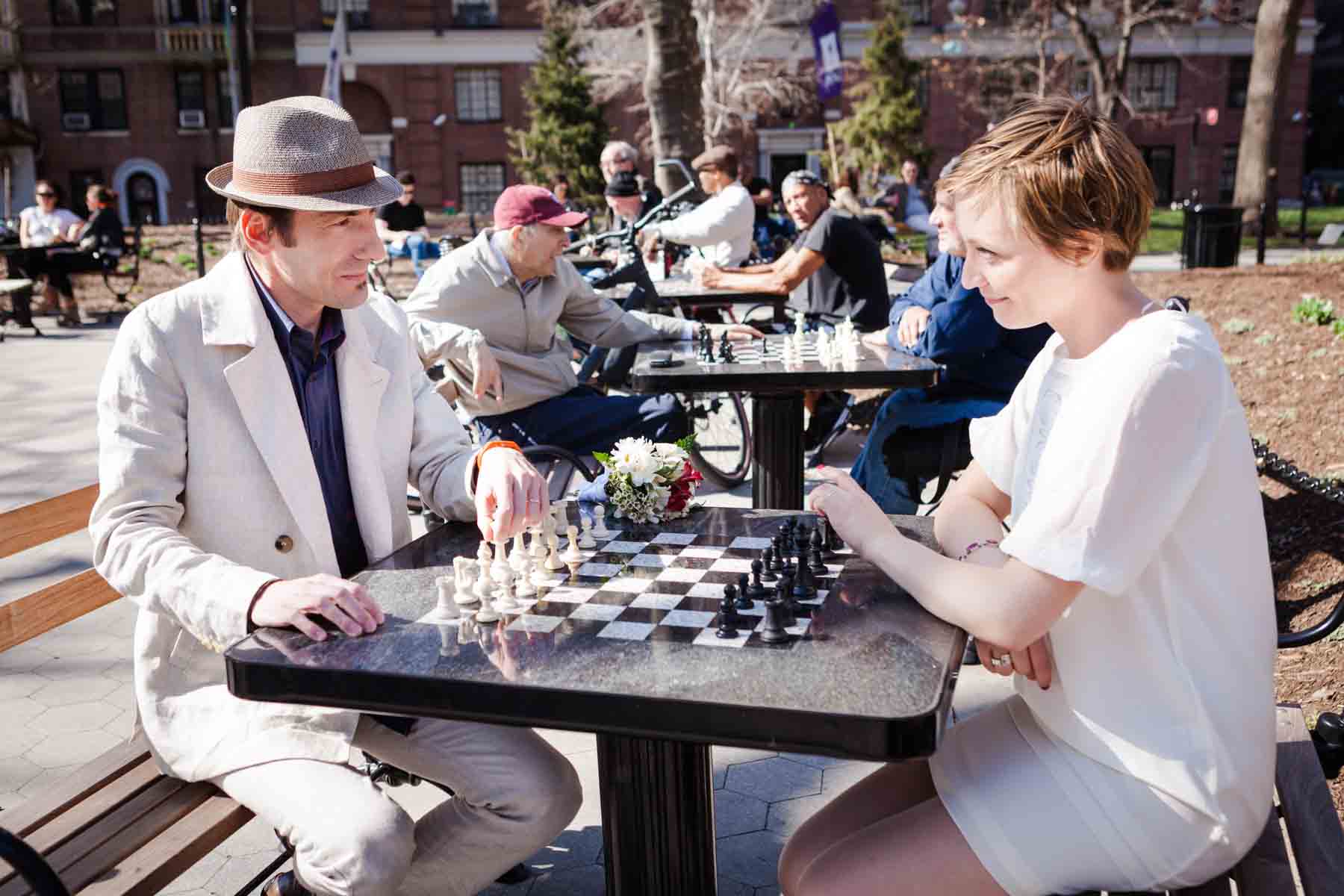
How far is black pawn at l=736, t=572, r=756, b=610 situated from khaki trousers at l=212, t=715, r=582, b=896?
1.90 ft

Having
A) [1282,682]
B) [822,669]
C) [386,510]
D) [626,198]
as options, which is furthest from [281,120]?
[626,198]

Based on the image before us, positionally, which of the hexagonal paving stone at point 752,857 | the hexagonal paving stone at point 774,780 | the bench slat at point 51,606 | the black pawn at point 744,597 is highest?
the black pawn at point 744,597

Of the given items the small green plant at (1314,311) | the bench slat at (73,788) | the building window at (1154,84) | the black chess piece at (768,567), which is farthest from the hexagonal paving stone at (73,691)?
the building window at (1154,84)

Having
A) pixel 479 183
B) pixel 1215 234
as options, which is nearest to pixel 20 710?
pixel 1215 234

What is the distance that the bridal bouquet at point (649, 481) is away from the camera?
257 centimetres

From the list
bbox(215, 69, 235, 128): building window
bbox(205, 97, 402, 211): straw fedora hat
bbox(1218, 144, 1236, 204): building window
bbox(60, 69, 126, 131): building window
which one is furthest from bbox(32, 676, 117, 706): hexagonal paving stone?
bbox(1218, 144, 1236, 204): building window

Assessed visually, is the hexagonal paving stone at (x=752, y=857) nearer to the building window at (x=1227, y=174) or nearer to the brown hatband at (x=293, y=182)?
the brown hatband at (x=293, y=182)

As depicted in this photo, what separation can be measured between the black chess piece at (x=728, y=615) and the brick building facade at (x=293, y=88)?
3587 cm

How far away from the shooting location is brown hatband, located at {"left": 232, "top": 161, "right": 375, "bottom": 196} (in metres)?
2.38

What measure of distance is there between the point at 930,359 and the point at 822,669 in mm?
3129

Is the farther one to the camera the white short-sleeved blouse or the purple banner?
the purple banner

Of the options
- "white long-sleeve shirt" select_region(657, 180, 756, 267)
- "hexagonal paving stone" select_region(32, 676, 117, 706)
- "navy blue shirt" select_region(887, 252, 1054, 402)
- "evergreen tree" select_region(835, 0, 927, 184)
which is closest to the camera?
"hexagonal paving stone" select_region(32, 676, 117, 706)

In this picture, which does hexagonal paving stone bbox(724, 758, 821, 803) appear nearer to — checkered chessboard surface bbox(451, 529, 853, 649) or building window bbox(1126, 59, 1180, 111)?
checkered chessboard surface bbox(451, 529, 853, 649)

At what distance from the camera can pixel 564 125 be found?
111 ft
